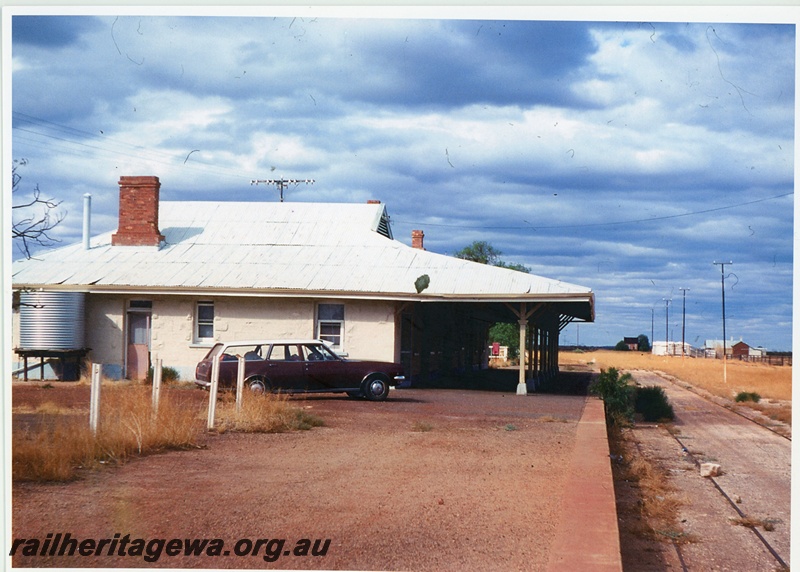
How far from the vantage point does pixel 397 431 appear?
13.0 metres

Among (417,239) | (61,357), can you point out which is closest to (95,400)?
(61,357)

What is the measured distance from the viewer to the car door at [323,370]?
17344mm

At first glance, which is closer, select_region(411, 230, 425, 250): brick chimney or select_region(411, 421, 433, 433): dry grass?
select_region(411, 421, 433, 433): dry grass

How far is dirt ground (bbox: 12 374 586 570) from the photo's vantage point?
21.0ft

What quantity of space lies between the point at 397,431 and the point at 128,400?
3.87 metres

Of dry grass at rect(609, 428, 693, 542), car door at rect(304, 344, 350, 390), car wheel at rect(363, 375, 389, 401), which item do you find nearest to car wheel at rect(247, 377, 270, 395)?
car door at rect(304, 344, 350, 390)

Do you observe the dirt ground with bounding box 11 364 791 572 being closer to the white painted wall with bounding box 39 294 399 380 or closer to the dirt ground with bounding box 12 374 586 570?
the dirt ground with bounding box 12 374 586 570

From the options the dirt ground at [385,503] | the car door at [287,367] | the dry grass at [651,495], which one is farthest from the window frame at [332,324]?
the dry grass at [651,495]

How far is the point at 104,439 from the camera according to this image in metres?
9.68

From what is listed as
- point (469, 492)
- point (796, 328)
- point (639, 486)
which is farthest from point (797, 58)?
point (639, 486)

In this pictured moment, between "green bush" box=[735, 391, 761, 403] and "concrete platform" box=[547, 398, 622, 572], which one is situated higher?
"concrete platform" box=[547, 398, 622, 572]

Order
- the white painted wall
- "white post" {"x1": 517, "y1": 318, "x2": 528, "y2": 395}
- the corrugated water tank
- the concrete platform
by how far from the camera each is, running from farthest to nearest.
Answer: "white post" {"x1": 517, "y1": 318, "x2": 528, "y2": 395}
the white painted wall
the corrugated water tank
the concrete platform

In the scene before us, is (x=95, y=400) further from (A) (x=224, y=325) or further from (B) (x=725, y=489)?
(A) (x=224, y=325)

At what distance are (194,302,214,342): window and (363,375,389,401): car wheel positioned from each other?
5.05 meters
